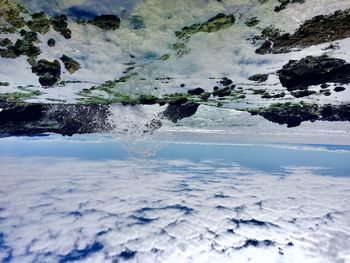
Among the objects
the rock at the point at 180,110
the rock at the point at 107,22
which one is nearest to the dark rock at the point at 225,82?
the rock at the point at 180,110

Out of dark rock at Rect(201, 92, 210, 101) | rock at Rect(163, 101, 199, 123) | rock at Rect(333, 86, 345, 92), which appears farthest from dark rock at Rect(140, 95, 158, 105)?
rock at Rect(333, 86, 345, 92)

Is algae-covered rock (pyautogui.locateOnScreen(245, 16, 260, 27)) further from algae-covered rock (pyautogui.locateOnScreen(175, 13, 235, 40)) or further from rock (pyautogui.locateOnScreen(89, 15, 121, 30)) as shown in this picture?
rock (pyautogui.locateOnScreen(89, 15, 121, 30))

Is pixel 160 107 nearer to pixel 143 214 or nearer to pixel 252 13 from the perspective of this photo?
pixel 143 214

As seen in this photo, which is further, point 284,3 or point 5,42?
point 5,42

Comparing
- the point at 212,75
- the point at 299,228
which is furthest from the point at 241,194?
the point at 212,75

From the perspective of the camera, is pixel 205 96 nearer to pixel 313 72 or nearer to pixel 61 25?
pixel 313 72

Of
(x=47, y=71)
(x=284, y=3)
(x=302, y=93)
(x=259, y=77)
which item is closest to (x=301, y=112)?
(x=302, y=93)
